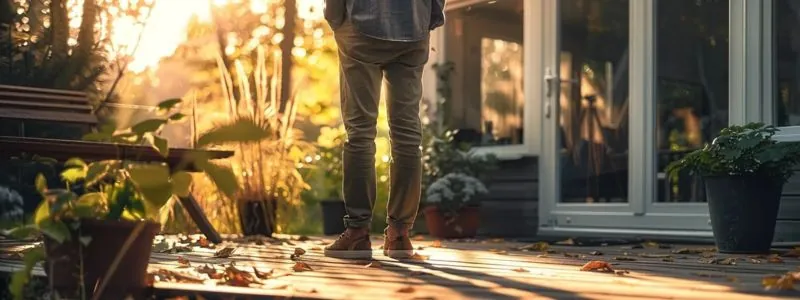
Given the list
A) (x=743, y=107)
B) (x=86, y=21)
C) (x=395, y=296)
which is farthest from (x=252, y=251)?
(x=86, y=21)

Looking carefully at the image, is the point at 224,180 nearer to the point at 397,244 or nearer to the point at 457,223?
the point at 397,244

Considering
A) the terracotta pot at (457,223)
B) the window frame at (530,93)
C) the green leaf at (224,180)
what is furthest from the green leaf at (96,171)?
the window frame at (530,93)

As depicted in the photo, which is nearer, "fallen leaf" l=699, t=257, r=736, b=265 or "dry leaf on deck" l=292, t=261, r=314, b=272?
"dry leaf on deck" l=292, t=261, r=314, b=272

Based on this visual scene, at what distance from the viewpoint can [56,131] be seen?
579 cm

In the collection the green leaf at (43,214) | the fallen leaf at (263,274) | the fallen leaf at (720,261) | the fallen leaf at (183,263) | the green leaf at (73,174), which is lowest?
the fallen leaf at (720,261)

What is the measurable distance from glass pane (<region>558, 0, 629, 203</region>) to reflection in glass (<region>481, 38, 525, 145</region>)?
39 cm

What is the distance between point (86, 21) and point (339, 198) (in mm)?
1831

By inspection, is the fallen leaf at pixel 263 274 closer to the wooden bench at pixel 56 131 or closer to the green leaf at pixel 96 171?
the green leaf at pixel 96 171

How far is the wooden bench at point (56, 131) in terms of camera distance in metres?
3.66

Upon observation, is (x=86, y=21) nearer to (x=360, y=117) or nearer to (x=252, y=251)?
(x=252, y=251)

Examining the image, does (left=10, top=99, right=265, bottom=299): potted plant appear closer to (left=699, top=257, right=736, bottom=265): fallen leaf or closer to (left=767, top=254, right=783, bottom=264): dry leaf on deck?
(left=699, top=257, right=736, bottom=265): fallen leaf

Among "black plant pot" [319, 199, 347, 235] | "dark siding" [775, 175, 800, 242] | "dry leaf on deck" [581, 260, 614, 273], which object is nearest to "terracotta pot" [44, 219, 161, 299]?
"dry leaf on deck" [581, 260, 614, 273]

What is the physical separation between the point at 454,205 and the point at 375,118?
93.1 inches

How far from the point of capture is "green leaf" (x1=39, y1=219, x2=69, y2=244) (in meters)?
2.25
